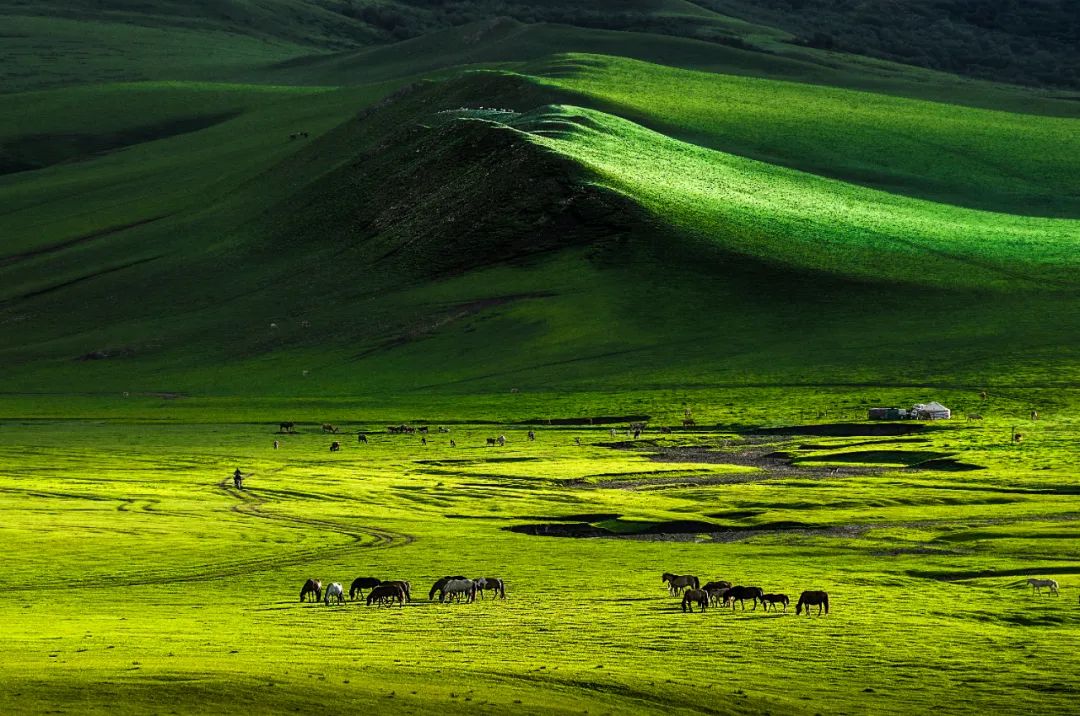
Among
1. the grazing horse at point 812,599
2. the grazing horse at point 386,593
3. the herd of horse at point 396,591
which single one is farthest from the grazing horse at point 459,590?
the grazing horse at point 812,599

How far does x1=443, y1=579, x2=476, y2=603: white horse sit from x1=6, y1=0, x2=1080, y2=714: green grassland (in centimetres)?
71

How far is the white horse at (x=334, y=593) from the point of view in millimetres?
44906

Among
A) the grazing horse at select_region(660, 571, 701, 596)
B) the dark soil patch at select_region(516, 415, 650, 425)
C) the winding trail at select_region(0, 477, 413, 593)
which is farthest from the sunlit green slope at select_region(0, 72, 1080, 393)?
the grazing horse at select_region(660, 571, 701, 596)

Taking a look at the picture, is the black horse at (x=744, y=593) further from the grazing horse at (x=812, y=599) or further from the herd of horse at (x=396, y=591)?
the herd of horse at (x=396, y=591)

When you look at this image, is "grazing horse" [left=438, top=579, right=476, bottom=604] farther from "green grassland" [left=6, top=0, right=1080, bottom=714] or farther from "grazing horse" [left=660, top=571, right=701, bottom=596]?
"grazing horse" [left=660, top=571, right=701, bottom=596]

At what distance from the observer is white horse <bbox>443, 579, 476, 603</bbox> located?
44812 millimetres

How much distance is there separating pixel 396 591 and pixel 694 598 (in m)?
8.84

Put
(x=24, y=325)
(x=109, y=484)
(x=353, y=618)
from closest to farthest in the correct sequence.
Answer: (x=353, y=618)
(x=109, y=484)
(x=24, y=325)

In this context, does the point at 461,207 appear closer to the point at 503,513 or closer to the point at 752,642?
the point at 503,513

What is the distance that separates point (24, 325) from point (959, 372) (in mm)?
116626

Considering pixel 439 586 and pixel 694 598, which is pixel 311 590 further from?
pixel 694 598

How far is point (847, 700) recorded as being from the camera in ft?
108

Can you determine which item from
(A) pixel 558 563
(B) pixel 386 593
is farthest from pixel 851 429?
(B) pixel 386 593

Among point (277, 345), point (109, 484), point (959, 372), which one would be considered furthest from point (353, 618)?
point (277, 345)
